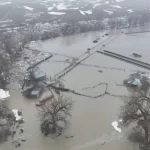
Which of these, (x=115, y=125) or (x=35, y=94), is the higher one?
(x=35, y=94)

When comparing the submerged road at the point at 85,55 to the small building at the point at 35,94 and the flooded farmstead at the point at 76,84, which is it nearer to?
the flooded farmstead at the point at 76,84

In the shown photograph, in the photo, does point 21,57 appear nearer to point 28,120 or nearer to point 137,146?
point 28,120

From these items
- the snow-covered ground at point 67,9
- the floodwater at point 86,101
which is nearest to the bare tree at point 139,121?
the floodwater at point 86,101

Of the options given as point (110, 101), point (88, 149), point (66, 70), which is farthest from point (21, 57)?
point (88, 149)

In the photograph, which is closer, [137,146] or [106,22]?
[137,146]

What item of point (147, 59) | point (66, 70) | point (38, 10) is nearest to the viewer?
point (66, 70)

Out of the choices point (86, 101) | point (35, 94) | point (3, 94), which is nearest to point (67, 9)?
point (3, 94)

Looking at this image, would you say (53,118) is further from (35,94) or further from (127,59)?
(127,59)
